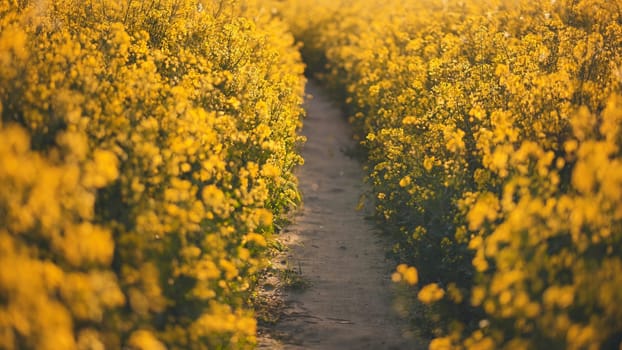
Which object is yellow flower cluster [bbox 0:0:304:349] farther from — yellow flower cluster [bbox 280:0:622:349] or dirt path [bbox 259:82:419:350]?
yellow flower cluster [bbox 280:0:622:349]

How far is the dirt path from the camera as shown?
19.2 feet

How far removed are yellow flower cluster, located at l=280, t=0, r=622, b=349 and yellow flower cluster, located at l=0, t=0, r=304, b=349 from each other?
1.23 metres

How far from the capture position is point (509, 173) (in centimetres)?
531

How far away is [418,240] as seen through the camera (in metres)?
6.36

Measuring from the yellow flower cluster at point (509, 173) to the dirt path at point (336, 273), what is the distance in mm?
370

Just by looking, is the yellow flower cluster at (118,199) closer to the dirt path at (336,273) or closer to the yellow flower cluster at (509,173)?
the dirt path at (336,273)

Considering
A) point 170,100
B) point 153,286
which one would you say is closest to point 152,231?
point 153,286

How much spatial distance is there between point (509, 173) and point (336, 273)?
7.71 ft

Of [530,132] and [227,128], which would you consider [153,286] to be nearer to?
[227,128]

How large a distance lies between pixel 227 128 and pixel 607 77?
324 centimetres

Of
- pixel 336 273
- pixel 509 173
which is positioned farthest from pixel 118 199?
pixel 336 273

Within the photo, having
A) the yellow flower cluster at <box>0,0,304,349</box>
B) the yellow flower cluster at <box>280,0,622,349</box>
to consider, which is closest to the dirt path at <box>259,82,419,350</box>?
the yellow flower cluster at <box>280,0,622,349</box>

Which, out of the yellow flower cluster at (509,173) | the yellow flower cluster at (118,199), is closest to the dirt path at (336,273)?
the yellow flower cluster at (509,173)

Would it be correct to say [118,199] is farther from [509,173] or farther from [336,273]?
[336,273]
